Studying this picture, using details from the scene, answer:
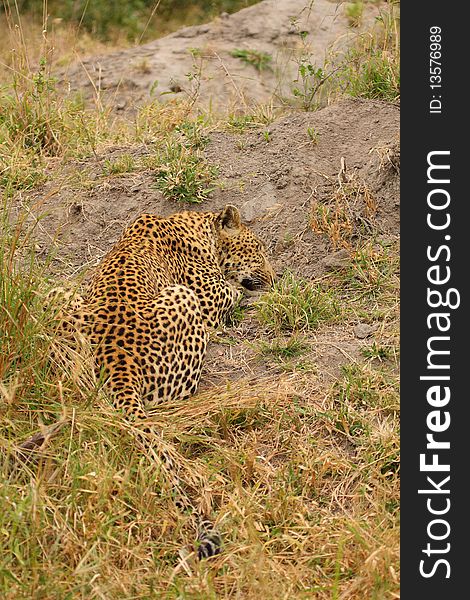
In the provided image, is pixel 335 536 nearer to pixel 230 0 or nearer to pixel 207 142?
pixel 207 142

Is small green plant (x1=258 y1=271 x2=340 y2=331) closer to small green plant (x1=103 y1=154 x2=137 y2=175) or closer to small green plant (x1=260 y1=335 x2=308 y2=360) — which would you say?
small green plant (x1=260 y1=335 x2=308 y2=360)

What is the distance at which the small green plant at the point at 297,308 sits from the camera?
26.7 feet

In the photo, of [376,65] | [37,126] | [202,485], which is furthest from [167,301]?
[376,65]

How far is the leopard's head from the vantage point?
9.03 m

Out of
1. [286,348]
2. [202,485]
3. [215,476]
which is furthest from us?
[286,348]

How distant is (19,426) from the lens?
634 cm

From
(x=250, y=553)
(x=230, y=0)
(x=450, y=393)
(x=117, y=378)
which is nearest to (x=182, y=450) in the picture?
(x=117, y=378)

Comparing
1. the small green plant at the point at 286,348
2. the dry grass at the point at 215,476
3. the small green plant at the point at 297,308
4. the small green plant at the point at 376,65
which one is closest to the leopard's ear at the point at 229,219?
the small green plant at the point at 297,308

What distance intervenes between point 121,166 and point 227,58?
11.5 feet

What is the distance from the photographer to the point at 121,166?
10000mm

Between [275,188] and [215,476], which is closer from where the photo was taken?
→ [215,476]

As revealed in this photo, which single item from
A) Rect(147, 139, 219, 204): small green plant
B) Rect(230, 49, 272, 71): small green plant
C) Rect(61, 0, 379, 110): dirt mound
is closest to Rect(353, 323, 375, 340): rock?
Rect(147, 139, 219, 204): small green plant

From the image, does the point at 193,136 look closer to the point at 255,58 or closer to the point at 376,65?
the point at 376,65

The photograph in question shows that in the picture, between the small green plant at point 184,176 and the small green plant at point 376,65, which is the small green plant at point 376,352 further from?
the small green plant at point 376,65
